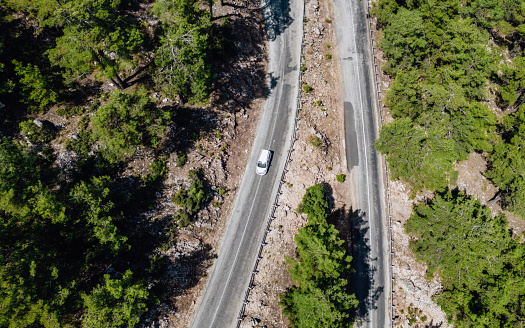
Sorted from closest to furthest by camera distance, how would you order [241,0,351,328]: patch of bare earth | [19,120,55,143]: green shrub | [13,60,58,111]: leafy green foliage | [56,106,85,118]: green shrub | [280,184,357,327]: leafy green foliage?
[280,184,357,327]: leafy green foliage
[13,60,58,111]: leafy green foliage
[19,120,55,143]: green shrub
[56,106,85,118]: green shrub
[241,0,351,328]: patch of bare earth

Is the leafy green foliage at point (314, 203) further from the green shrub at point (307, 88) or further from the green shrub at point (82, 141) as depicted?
the green shrub at point (82, 141)

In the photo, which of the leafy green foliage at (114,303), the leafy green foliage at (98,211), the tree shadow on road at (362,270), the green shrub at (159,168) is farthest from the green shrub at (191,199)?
the tree shadow on road at (362,270)

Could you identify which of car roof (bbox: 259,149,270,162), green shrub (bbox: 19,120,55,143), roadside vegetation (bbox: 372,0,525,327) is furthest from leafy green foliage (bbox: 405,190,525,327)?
green shrub (bbox: 19,120,55,143)

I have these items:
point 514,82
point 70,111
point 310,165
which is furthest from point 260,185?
point 514,82

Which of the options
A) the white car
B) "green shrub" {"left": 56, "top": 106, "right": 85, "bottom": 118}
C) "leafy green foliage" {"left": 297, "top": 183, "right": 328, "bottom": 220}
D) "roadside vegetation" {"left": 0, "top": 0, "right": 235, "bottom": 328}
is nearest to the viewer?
"roadside vegetation" {"left": 0, "top": 0, "right": 235, "bottom": 328}

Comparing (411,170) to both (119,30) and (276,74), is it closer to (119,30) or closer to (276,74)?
(276,74)

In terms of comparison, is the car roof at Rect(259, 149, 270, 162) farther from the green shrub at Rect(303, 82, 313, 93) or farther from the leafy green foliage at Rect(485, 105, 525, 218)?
the leafy green foliage at Rect(485, 105, 525, 218)
